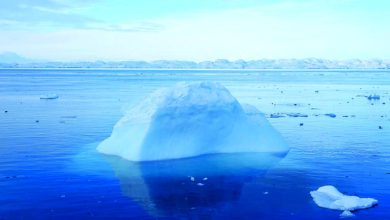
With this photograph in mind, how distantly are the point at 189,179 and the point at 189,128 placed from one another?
4539mm

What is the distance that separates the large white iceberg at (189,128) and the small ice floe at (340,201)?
→ 7959 mm

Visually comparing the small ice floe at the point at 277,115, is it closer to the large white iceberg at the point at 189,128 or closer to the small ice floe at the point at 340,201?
the large white iceberg at the point at 189,128

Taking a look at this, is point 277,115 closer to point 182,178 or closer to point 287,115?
point 287,115

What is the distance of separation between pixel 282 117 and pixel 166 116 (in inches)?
700

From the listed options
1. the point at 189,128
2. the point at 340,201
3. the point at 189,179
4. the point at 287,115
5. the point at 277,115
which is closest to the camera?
the point at 340,201

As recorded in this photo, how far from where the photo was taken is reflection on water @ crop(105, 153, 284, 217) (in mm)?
16375

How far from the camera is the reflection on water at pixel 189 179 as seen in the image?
645 inches

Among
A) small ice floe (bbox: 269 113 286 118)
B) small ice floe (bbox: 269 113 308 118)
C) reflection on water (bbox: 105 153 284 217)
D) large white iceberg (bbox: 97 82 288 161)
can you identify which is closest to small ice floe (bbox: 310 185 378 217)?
reflection on water (bbox: 105 153 284 217)

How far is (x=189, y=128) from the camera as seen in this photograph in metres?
23.4

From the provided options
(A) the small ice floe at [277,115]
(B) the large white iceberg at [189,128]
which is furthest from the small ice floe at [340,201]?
(A) the small ice floe at [277,115]

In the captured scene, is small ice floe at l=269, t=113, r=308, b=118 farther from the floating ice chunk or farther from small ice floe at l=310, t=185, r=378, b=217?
the floating ice chunk

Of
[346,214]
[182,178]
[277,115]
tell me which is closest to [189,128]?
[182,178]

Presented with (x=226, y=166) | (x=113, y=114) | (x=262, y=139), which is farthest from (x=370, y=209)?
(x=113, y=114)

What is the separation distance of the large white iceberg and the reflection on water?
676 millimetres
